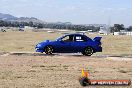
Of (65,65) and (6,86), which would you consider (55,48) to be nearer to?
(65,65)

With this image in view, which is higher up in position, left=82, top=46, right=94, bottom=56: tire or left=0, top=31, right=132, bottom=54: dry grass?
left=82, top=46, right=94, bottom=56: tire

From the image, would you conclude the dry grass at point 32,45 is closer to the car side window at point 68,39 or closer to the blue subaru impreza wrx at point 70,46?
the blue subaru impreza wrx at point 70,46

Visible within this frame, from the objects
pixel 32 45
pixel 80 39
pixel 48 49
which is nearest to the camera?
pixel 48 49

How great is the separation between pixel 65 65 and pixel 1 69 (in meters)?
3.45

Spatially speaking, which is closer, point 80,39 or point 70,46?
point 70,46

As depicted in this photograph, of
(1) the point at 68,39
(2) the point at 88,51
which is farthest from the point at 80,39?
(2) the point at 88,51

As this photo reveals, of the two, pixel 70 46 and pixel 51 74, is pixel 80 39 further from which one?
pixel 51 74

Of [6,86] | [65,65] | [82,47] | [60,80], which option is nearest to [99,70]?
[65,65]

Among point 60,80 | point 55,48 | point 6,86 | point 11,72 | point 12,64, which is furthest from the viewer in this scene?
point 55,48

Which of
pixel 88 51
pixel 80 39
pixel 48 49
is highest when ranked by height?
pixel 80 39

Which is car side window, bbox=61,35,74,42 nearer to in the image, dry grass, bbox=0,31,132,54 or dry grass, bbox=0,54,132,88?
dry grass, bbox=0,54,132,88

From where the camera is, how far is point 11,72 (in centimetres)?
1602

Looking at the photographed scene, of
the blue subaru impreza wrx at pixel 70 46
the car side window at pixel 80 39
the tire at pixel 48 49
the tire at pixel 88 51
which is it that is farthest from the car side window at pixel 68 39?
the tire at pixel 88 51

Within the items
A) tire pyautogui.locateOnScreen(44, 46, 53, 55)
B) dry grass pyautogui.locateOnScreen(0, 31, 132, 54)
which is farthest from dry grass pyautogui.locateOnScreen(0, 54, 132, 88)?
dry grass pyautogui.locateOnScreen(0, 31, 132, 54)
